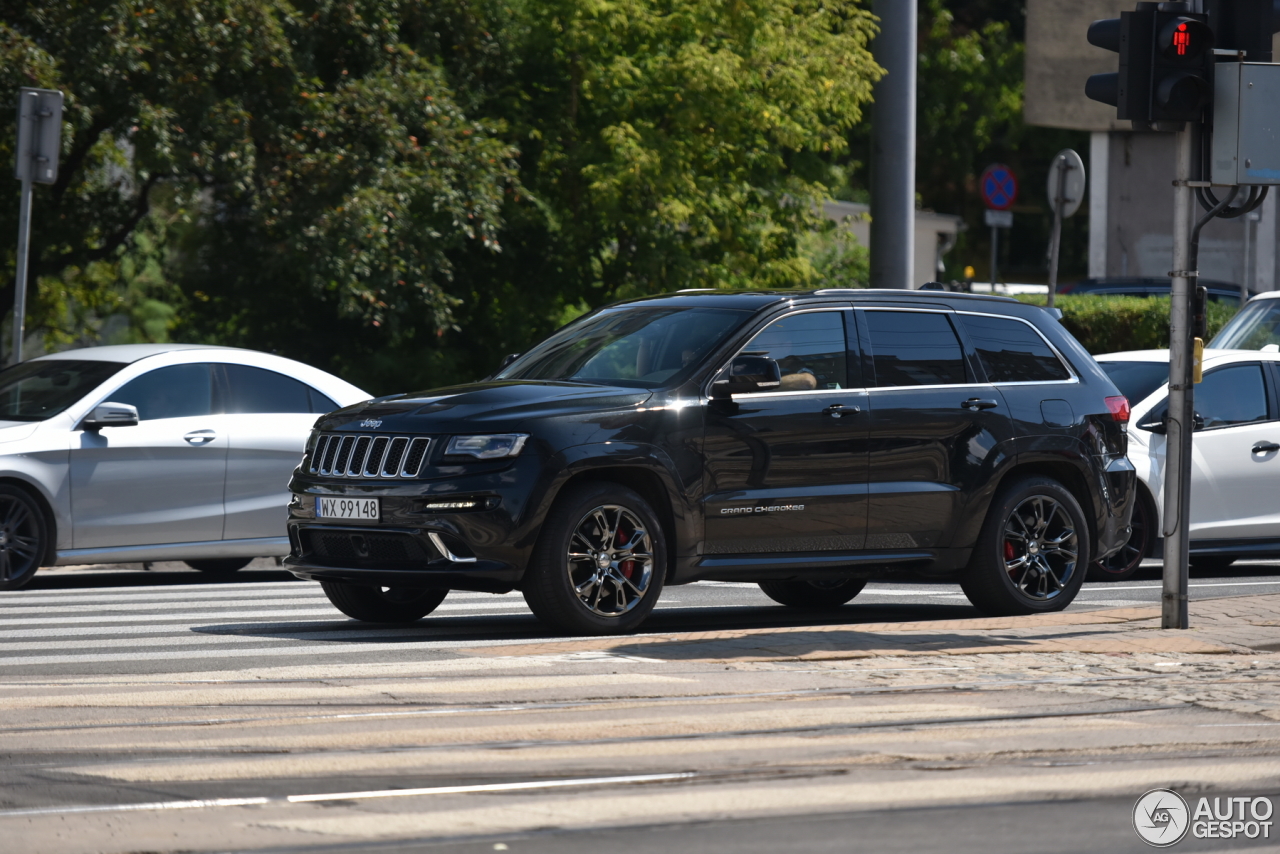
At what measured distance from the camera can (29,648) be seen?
968 centimetres

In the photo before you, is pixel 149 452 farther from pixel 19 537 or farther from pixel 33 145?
pixel 33 145

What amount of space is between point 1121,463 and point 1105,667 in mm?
3010

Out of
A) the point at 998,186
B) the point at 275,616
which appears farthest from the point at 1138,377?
the point at 998,186

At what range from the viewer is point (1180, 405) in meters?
10.3

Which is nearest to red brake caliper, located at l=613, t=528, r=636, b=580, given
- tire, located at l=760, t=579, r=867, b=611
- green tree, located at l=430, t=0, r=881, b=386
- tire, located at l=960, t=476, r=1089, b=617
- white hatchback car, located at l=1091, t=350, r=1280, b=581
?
tire, located at l=960, t=476, r=1089, b=617

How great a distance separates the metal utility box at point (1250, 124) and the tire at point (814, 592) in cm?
345

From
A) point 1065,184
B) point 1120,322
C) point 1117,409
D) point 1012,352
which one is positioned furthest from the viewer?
point 1120,322

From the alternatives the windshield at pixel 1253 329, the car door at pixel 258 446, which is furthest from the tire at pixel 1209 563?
the car door at pixel 258 446

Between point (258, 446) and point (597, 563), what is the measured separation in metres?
4.54

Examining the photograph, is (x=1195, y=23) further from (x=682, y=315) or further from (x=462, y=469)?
(x=462, y=469)

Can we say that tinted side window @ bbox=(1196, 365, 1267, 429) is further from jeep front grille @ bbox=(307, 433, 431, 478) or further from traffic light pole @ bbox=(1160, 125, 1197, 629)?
jeep front grille @ bbox=(307, 433, 431, 478)

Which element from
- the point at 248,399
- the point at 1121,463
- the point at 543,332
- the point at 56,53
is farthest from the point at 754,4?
the point at 1121,463

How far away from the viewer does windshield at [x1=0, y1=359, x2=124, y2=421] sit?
522 inches

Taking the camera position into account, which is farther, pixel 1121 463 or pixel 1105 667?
pixel 1121 463
